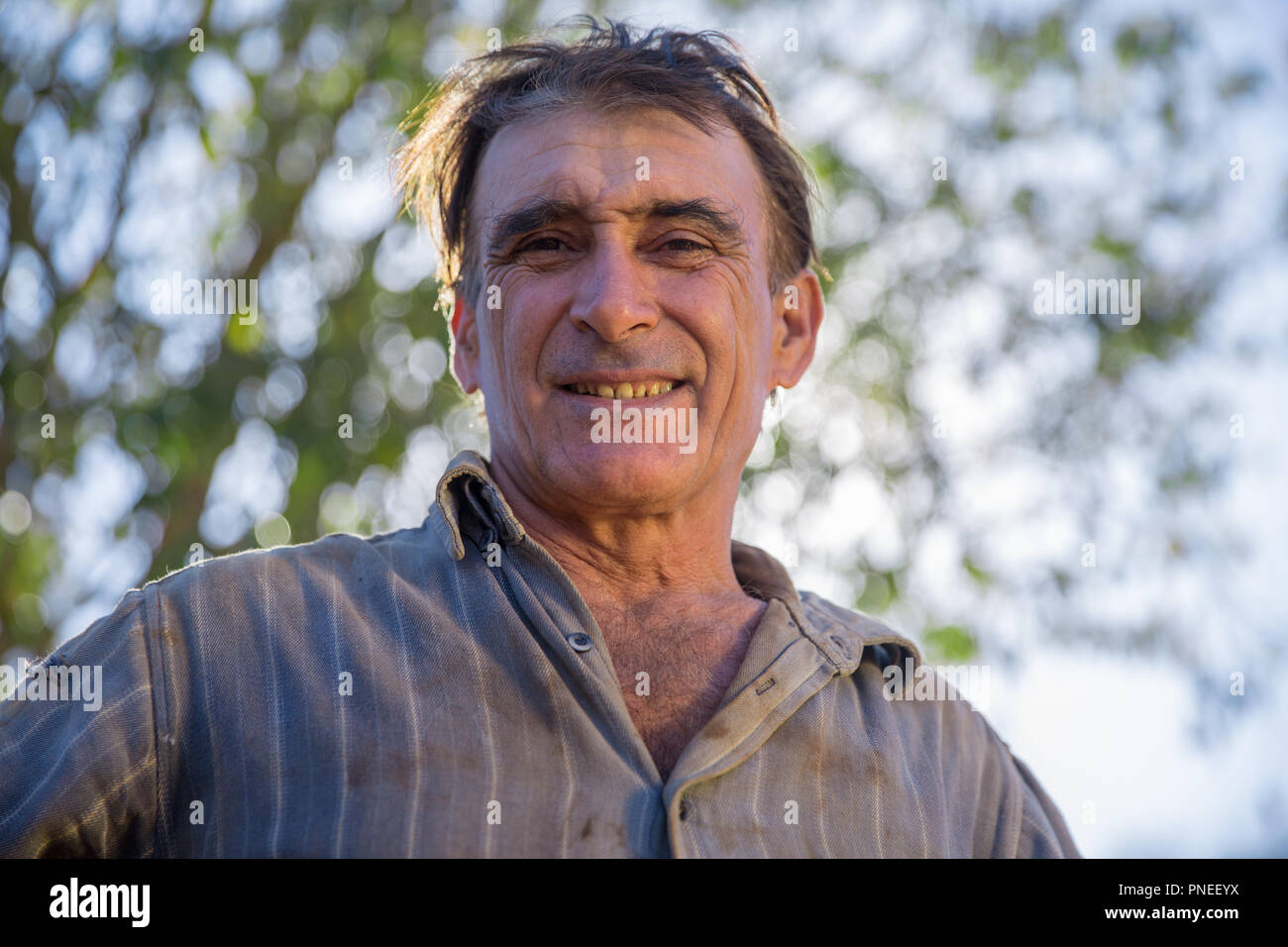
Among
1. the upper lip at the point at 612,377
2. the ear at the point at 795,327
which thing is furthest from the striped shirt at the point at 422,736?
the ear at the point at 795,327

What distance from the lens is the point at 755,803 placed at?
2.15m

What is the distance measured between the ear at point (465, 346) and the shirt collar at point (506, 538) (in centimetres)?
35

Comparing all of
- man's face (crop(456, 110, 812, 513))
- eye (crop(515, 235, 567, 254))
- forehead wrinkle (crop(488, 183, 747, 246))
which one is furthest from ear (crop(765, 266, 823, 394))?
eye (crop(515, 235, 567, 254))

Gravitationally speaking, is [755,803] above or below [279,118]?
below

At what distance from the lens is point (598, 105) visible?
263 centimetres

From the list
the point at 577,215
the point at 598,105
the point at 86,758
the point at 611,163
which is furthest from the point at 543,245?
the point at 86,758

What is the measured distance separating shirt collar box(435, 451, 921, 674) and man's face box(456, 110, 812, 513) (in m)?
0.14

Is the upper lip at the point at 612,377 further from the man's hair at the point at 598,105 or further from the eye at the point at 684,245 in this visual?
the man's hair at the point at 598,105

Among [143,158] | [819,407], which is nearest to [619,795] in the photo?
[143,158]

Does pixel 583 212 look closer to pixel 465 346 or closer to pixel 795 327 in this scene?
pixel 465 346

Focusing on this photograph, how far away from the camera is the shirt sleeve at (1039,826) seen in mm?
2508

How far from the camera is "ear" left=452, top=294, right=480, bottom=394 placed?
285 cm
